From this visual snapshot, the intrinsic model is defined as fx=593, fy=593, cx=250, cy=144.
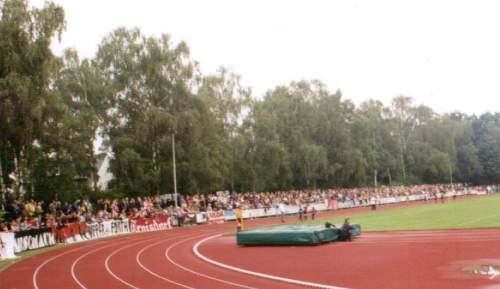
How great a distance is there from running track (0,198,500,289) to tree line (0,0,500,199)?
13.1 metres

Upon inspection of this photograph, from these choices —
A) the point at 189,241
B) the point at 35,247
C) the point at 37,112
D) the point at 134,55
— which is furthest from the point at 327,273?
the point at 134,55

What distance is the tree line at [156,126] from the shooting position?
3428cm

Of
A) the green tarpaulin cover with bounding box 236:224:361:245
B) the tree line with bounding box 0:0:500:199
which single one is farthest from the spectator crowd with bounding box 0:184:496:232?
the green tarpaulin cover with bounding box 236:224:361:245

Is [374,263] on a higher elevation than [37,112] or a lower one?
lower

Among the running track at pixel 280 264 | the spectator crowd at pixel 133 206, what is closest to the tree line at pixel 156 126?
the spectator crowd at pixel 133 206

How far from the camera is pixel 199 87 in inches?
2266

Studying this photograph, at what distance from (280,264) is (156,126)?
3364 cm

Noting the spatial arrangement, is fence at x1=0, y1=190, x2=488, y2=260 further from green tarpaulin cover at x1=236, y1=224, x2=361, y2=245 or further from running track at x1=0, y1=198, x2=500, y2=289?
green tarpaulin cover at x1=236, y1=224, x2=361, y2=245

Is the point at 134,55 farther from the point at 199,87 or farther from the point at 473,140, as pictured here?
the point at 473,140

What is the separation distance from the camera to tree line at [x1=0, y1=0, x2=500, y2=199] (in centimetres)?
3428

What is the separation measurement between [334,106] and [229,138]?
64.0 feet

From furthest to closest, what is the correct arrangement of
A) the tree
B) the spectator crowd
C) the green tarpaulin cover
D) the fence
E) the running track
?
the tree, the spectator crowd, the fence, the green tarpaulin cover, the running track

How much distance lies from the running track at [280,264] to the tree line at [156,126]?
13108mm

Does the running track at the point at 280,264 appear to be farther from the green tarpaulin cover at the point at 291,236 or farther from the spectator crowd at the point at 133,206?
the spectator crowd at the point at 133,206
